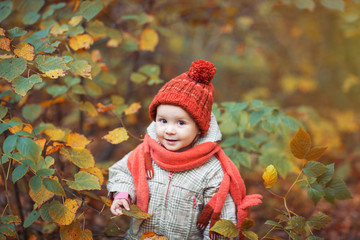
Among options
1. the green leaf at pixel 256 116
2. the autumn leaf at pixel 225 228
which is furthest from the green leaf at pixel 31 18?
the autumn leaf at pixel 225 228

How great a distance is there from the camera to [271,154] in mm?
2627

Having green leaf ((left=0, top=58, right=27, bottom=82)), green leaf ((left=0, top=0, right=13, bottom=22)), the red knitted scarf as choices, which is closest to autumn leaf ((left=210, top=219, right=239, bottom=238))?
the red knitted scarf

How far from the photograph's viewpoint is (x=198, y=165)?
5.90ft

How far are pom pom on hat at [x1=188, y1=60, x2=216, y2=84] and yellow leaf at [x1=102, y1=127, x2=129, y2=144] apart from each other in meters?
0.63

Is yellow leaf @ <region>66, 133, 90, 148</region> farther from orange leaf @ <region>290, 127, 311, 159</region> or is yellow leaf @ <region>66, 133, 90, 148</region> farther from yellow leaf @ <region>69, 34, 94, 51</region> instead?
orange leaf @ <region>290, 127, 311, 159</region>

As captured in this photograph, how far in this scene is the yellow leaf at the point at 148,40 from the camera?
2820 mm

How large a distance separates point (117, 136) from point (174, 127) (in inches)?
20.4

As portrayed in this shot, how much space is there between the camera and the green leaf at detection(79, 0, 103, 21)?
7.31 ft

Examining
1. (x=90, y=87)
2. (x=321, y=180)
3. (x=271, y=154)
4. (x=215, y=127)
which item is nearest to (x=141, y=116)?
(x=90, y=87)

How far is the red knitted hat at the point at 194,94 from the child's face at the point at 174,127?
1.4 inches

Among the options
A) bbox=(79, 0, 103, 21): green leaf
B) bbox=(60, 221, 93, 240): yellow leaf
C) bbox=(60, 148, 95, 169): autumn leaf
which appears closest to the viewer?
bbox=(60, 221, 93, 240): yellow leaf

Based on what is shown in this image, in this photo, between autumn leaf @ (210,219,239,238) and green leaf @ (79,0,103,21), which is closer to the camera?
autumn leaf @ (210,219,239,238)

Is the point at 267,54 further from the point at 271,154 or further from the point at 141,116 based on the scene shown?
the point at 271,154

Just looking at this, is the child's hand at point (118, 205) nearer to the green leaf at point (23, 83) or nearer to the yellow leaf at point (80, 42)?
the green leaf at point (23, 83)
